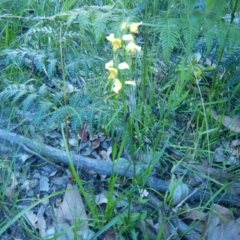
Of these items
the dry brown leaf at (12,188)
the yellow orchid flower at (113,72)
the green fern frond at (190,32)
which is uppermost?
the green fern frond at (190,32)

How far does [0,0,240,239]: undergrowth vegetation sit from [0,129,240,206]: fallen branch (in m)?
0.05

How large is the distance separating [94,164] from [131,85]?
48 cm

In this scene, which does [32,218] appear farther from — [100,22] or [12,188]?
[100,22]

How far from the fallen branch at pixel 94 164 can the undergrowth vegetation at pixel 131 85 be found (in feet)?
0.18

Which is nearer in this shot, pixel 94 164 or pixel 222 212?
pixel 222 212

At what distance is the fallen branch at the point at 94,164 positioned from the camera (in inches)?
87.6

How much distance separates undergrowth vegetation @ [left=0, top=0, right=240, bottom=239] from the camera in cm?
205

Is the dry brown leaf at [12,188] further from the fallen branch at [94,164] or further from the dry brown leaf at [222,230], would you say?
the dry brown leaf at [222,230]

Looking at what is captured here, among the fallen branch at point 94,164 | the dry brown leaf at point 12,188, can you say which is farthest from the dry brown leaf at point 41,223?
the fallen branch at point 94,164

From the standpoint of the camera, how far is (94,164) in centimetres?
227

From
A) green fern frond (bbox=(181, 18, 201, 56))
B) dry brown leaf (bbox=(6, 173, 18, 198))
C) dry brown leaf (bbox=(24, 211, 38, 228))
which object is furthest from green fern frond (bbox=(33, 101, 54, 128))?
green fern frond (bbox=(181, 18, 201, 56))

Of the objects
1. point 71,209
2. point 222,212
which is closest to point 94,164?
point 71,209

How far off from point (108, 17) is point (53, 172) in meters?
0.78

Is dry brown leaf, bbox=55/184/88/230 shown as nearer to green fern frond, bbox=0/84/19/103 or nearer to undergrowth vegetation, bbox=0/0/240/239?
undergrowth vegetation, bbox=0/0/240/239
